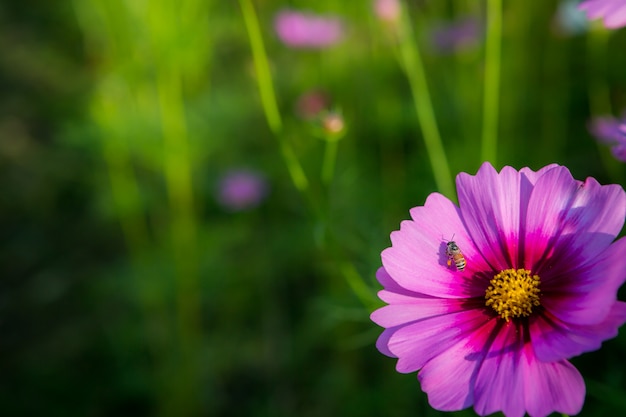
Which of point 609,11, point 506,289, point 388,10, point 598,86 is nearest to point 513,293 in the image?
point 506,289

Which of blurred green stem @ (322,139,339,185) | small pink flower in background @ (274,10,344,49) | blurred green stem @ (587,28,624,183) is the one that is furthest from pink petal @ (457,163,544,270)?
small pink flower in background @ (274,10,344,49)

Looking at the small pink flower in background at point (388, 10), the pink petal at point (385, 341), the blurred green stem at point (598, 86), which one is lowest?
the pink petal at point (385, 341)

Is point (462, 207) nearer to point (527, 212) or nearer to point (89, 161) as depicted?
point (527, 212)

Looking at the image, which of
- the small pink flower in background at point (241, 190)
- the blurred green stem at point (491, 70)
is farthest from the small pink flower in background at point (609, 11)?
the small pink flower in background at point (241, 190)

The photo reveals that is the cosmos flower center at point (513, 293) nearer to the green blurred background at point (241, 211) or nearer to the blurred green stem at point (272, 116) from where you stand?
the blurred green stem at point (272, 116)

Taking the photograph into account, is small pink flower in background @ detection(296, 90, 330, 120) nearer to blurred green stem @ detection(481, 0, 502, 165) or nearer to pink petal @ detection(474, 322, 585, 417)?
blurred green stem @ detection(481, 0, 502, 165)

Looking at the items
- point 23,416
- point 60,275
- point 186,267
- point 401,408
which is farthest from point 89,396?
point 401,408
